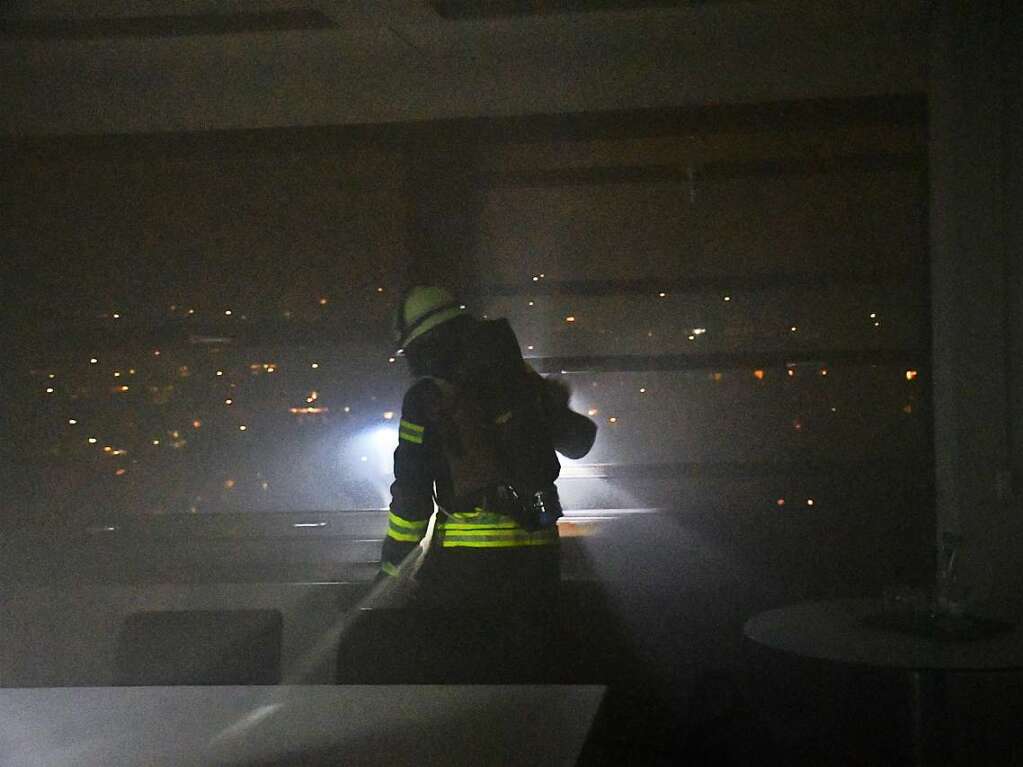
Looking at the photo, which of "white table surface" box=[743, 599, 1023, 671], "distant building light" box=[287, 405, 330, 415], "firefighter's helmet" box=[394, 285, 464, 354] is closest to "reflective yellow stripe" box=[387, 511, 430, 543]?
"firefighter's helmet" box=[394, 285, 464, 354]

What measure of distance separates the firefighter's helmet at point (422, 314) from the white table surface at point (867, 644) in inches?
45.2

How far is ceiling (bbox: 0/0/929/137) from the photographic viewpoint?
3.08 m

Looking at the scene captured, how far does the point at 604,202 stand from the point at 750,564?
1.21 metres

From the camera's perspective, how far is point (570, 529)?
3.40 metres

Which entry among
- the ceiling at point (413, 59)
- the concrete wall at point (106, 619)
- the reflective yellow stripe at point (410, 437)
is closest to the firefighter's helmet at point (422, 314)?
the reflective yellow stripe at point (410, 437)

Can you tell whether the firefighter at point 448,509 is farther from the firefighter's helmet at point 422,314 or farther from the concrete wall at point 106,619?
the concrete wall at point 106,619

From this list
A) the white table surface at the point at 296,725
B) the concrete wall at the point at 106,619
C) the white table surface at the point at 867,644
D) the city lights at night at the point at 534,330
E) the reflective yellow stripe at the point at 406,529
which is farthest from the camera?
the concrete wall at the point at 106,619

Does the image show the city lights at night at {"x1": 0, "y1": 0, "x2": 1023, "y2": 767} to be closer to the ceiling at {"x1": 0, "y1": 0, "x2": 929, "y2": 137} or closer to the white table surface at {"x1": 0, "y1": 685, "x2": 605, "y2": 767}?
the ceiling at {"x1": 0, "y1": 0, "x2": 929, "y2": 137}

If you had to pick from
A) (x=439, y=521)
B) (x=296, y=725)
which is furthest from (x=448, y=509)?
(x=296, y=725)

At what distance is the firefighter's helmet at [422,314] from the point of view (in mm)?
2949

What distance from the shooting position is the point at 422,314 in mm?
2977

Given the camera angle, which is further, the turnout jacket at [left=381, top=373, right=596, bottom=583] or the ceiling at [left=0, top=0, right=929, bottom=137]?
the ceiling at [left=0, top=0, right=929, bottom=137]

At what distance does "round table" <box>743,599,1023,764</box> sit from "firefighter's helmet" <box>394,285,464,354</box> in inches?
45.3

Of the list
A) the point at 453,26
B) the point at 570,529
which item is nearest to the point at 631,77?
the point at 453,26
